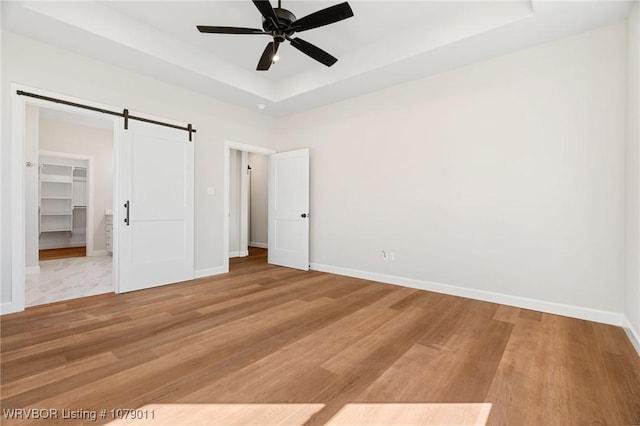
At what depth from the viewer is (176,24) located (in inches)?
135

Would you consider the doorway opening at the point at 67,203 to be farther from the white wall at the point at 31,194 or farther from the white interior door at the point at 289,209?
the white interior door at the point at 289,209

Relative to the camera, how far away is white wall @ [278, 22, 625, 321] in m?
2.87

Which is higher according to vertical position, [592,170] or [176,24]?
[176,24]

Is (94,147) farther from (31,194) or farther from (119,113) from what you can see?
(119,113)

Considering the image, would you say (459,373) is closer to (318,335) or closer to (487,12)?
(318,335)

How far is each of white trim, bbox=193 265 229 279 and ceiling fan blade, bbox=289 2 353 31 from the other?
365 centimetres

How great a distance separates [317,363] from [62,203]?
29.0 feet

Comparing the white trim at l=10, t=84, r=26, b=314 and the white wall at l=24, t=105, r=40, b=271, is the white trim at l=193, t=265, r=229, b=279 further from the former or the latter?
the white wall at l=24, t=105, r=40, b=271

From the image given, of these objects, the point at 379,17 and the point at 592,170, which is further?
the point at 379,17

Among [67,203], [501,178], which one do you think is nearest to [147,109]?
[501,178]

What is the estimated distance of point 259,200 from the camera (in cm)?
809

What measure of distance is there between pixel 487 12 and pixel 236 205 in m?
5.75

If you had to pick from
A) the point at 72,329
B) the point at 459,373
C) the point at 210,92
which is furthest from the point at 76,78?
the point at 459,373

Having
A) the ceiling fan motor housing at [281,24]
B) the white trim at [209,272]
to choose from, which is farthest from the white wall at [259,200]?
the ceiling fan motor housing at [281,24]
